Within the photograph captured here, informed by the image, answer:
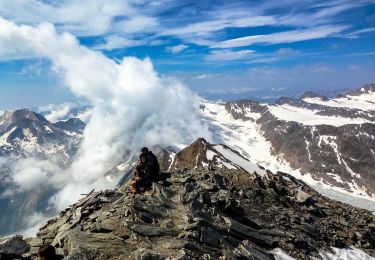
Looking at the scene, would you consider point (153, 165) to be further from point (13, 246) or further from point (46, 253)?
Answer: point (46, 253)

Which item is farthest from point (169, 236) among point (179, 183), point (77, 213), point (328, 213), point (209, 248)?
point (328, 213)

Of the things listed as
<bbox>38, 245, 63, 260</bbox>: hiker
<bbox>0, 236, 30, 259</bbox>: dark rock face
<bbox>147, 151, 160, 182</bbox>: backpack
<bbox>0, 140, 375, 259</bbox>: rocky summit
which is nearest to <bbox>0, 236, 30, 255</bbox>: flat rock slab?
<bbox>0, 236, 30, 259</bbox>: dark rock face

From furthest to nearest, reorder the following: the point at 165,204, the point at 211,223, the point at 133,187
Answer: the point at 133,187 < the point at 165,204 < the point at 211,223

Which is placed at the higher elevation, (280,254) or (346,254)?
(280,254)

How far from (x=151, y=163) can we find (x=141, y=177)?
161cm

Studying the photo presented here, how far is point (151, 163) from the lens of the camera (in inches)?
1548

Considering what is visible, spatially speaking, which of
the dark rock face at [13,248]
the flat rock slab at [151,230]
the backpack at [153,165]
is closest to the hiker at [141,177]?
the backpack at [153,165]

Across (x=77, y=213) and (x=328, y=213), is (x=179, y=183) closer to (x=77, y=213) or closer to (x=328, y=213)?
(x=77, y=213)

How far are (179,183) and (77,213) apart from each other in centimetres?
1137

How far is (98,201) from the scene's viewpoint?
37906mm

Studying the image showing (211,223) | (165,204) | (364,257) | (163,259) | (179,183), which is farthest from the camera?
(179,183)

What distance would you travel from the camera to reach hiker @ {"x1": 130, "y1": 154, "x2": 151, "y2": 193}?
38531 millimetres

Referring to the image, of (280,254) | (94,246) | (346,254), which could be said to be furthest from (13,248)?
(346,254)

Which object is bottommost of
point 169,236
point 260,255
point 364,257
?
point 364,257
